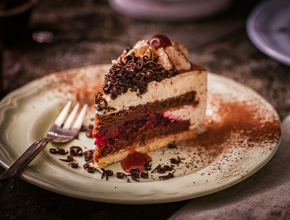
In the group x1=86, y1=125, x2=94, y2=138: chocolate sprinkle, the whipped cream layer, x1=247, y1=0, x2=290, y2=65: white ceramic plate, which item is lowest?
x1=86, y1=125, x2=94, y2=138: chocolate sprinkle

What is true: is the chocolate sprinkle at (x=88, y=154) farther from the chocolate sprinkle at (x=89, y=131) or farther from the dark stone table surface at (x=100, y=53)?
the dark stone table surface at (x=100, y=53)

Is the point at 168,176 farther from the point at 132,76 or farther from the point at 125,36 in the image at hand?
the point at 125,36

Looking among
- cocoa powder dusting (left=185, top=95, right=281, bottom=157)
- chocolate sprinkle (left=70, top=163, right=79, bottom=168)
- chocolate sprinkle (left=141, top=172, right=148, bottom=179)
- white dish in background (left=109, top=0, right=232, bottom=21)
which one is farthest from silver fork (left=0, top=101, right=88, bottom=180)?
white dish in background (left=109, top=0, right=232, bottom=21)

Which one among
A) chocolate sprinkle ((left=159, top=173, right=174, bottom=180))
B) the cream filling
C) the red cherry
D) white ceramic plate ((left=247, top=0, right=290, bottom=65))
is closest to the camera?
chocolate sprinkle ((left=159, top=173, right=174, bottom=180))

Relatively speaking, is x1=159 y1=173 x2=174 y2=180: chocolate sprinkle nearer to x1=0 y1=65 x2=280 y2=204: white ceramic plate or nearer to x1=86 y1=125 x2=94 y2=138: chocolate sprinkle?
x1=0 y1=65 x2=280 y2=204: white ceramic plate

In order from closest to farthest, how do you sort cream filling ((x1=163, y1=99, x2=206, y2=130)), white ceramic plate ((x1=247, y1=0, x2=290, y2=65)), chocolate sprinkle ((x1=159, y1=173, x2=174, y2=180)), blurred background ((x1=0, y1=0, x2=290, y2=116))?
1. chocolate sprinkle ((x1=159, y1=173, x2=174, y2=180))
2. cream filling ((x1=163, y1=99, x2=206, y2=130))
3. white ceramic plate ((x1=247, y1=0, x2=290, y2=65))
4. blurred background ((x1=0, y1=0, x2=290, y2=116))

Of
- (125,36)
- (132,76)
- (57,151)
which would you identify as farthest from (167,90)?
(125,36)

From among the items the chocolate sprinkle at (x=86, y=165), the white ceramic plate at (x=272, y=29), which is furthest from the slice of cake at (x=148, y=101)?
the white ceramic plate at (x=272, y=29)

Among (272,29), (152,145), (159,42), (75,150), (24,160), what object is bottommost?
(152,145)
